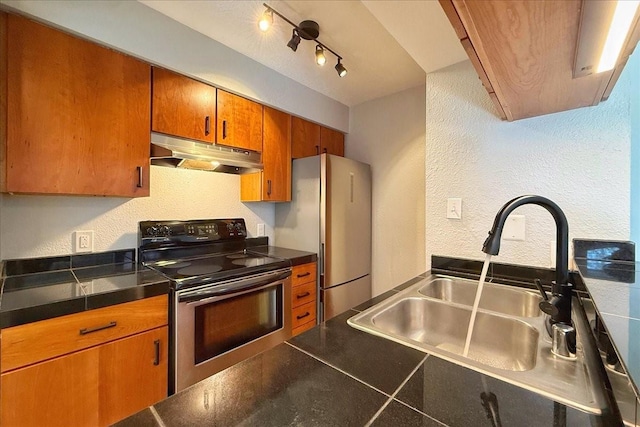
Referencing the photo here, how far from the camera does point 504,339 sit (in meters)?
0.91

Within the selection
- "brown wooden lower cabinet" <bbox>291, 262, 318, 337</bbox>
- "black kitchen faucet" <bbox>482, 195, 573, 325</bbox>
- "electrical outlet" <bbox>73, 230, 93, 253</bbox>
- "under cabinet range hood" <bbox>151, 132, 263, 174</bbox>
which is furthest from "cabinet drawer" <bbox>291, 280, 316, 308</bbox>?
"black kitchen faucet" <bbox>482, 195, 573, 325</bbox>

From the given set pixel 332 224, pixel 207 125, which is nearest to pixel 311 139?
pixel 332 224

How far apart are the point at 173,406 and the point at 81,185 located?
1359 millimetres

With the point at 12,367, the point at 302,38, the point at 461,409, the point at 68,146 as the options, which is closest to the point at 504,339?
the point at 461,409

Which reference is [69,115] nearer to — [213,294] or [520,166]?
[213,294]

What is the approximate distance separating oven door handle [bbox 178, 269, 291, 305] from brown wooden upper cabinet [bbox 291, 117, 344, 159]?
3.79ft

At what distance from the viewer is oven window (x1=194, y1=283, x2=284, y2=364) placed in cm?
145

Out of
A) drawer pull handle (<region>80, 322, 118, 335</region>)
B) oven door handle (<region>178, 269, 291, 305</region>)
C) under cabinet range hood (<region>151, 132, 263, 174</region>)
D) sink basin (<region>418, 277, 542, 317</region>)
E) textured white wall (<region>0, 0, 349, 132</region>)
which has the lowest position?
drawer pull handle (<region>80, 322, 118, 335</region>)

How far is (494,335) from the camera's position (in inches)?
36.8

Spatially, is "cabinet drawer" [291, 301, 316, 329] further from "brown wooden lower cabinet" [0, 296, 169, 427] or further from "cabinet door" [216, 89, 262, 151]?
"cabinet door" [216, 89, 262, 151]

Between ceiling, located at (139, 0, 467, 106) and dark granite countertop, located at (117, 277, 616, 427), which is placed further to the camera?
ceiling, located at (139, 0, 467, 106)

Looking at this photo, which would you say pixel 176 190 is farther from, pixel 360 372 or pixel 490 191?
pixel 490 191

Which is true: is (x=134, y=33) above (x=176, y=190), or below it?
above

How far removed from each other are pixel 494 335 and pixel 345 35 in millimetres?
1834
